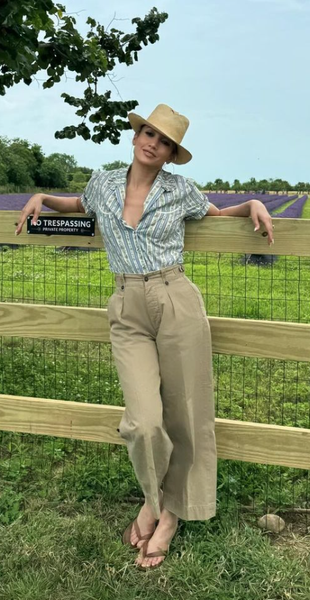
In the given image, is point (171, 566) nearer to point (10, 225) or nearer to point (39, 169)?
point (10, 225)

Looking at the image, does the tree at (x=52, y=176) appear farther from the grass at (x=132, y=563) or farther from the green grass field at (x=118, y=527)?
the grass at (x=132, y=563)

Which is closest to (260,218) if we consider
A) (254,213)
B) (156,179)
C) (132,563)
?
(254,213)

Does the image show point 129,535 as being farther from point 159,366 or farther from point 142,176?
point 142,176

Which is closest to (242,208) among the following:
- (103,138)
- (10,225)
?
(10,225)

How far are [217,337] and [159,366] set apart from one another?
0.41 metres

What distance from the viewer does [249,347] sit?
3.45 m

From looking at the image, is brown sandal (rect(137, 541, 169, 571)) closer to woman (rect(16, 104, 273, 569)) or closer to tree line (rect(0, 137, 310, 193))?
woman (rect(16, 104, 273, 569))

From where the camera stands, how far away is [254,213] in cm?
321

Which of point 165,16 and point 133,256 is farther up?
point 165,16

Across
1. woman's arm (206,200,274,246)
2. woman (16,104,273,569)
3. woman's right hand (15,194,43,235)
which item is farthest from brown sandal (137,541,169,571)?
woman's right hand (15,194,43,235)

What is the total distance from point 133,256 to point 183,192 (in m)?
0.39

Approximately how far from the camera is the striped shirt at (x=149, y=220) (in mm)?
3111

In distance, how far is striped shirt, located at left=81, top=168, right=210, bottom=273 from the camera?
3.11m

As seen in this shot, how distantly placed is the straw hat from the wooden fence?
1.42 ft
